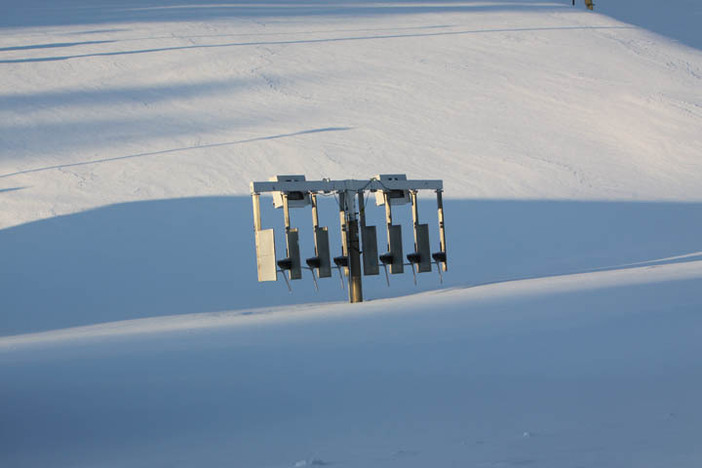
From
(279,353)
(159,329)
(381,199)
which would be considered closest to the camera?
(279,353)

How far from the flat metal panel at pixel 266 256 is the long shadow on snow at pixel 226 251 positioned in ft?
6.63

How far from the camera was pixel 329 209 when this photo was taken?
1398 centimetres

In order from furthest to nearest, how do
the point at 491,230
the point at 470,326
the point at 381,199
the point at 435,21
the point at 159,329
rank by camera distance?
the point at 435,21 < the point at 491,230 < the point at 381,199 < the point at 159,329 < the point at 470,326

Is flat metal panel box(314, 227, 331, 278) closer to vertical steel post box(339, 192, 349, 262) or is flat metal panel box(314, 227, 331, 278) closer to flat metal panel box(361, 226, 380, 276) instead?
vertical steel post box(339, 192, 349, 262)

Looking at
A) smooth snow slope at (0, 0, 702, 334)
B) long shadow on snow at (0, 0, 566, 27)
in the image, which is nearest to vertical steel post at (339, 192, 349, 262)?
smooth snow slope at (0, 0, 702, 334)

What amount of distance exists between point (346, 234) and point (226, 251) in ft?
11.7

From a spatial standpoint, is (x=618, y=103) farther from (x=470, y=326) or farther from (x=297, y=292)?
(x=470, y=326)

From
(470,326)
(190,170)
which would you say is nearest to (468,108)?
(190,170)

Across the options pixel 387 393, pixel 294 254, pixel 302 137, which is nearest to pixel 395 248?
pixel 294 254

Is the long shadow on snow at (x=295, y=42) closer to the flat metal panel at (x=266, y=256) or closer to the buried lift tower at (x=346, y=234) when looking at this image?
the buried lift tower at (x=346, y=234)

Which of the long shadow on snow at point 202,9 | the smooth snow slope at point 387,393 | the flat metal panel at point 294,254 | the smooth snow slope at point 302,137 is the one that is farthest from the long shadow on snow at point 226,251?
the long shadow on snow at point 202,9

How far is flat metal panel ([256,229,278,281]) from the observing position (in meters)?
8.70

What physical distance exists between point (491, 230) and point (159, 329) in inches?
253

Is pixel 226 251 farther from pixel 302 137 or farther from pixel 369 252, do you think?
pixel 369 252
